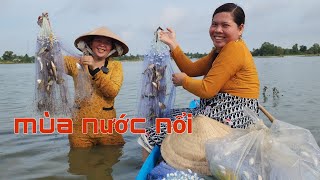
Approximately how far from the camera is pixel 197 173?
3.31 meters

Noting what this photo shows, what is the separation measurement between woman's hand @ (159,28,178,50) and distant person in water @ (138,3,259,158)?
83 centimetres

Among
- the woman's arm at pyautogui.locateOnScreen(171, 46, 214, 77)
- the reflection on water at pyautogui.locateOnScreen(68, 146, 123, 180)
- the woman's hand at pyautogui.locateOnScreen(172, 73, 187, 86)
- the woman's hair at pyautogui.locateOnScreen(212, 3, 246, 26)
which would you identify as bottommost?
the reflection on water at pyautogui.locateOnScreen(68, 146, 123, 180)

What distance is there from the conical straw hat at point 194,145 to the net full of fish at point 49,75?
173cm

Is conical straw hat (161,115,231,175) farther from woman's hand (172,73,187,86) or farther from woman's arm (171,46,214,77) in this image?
woman's arm (171,46,214,77)

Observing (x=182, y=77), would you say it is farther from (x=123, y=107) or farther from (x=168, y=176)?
(x=123, y=107)

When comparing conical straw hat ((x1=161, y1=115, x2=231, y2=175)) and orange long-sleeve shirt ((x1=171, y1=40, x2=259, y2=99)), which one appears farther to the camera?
orange long-sleeve shirt ((x1=171, y1=40, x2=259, y2=99))

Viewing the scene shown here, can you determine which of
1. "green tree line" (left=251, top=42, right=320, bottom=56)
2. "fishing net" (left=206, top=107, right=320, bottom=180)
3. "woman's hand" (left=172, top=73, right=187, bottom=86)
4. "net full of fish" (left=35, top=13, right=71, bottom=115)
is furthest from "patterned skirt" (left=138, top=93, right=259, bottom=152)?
"green tree line" (left=251, top=42, right=320, bottom=56)

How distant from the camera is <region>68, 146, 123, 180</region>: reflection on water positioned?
4.95 metres

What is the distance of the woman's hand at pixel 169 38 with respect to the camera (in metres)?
4.67

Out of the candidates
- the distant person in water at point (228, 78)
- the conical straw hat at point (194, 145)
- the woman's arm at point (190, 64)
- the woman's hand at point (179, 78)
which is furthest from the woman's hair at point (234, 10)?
the conical straw hat at point (194, 145)

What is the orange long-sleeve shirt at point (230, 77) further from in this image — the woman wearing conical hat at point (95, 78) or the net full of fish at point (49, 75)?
the net full of fish at point (49, 75)

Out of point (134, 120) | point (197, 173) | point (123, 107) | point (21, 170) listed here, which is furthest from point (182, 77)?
point (123, 107)

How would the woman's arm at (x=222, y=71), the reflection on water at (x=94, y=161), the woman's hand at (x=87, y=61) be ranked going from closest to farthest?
the woman's arm at (x=222, y=71), the woman's hand at (x=87, y=61), the reflection on water at (x=94, y=161)

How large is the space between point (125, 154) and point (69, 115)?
123 cm
